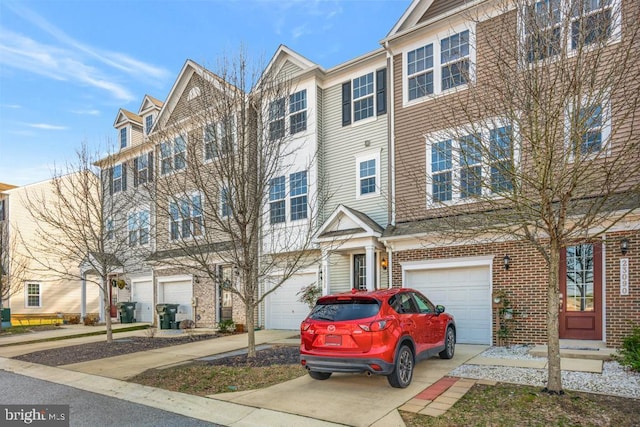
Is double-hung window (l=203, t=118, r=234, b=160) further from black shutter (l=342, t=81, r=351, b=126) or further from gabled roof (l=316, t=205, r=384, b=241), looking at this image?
black shutter (l=342, t=81, r=351, b=126)

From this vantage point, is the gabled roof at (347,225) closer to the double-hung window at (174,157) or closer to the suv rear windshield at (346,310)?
the double-hung window at (174,157)

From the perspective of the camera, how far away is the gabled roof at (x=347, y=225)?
1299cm

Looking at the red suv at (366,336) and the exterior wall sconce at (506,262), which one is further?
the exterior wall sconce at (506,262)

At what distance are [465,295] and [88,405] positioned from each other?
920 centimetres

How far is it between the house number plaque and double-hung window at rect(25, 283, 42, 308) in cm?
3253

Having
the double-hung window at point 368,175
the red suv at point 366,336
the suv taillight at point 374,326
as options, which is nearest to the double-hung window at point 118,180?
the double-hung window at point 368,175

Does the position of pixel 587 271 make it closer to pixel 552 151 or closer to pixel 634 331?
pixel 634 331

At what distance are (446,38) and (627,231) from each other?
280 inches

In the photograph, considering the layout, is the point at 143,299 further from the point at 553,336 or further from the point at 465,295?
the point at 553,336

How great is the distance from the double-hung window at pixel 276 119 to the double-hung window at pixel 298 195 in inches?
220

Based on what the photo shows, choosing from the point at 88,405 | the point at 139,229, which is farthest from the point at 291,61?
the point at 88,405

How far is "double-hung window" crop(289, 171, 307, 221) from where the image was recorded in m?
15.7

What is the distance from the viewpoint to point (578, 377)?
7.39m

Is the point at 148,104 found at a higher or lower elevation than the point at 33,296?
higher
